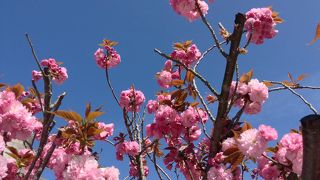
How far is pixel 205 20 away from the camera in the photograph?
10.8 feet

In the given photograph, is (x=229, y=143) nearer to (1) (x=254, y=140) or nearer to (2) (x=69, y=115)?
(1) (x=254, y=140)

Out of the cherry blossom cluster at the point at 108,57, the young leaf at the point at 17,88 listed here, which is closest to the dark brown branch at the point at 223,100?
the young leaf at the point at 17,88

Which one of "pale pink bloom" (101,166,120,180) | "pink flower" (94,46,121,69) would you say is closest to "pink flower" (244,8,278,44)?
"pale pink bloom" (101,166,120,180)

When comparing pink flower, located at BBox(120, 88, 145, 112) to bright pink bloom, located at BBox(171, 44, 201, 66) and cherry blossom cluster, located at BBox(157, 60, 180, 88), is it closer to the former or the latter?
cherry blossom cluster, located at BBox(157, 60, 180, 88)

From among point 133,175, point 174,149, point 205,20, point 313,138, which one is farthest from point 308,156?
point 133,175

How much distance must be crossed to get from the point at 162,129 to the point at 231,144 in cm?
121

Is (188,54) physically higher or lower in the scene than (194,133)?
higher

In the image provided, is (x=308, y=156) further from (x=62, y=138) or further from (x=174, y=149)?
(x=174, y=149)

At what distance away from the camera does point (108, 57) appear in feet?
21.1

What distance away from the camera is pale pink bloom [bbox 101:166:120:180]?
2.33 meters

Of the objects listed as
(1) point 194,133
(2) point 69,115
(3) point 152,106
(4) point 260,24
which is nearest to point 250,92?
(4) point 260,24

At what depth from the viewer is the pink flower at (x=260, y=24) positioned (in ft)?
11.9

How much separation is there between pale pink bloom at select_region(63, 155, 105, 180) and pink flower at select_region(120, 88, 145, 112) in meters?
2.86

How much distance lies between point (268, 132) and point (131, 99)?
287 cm
